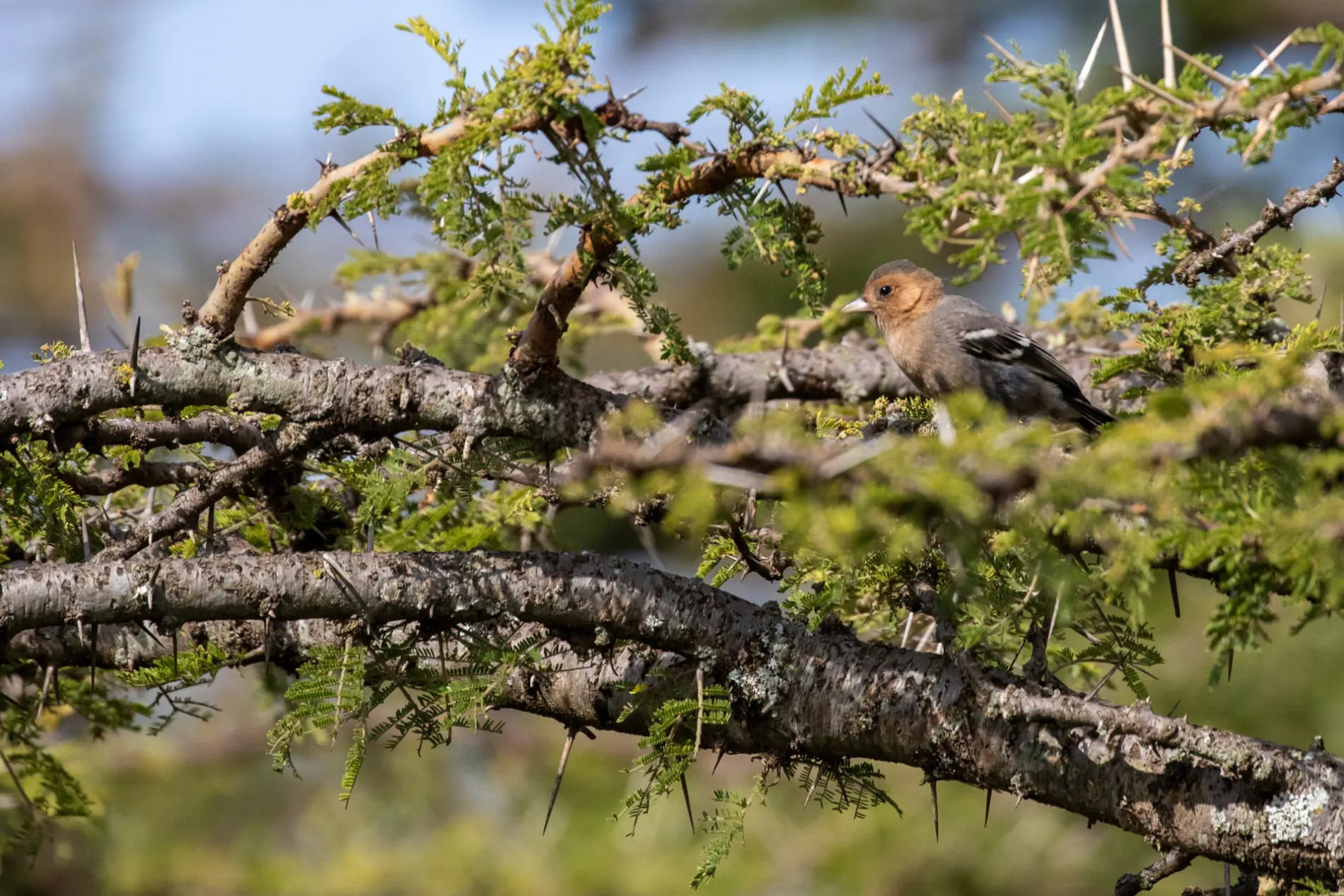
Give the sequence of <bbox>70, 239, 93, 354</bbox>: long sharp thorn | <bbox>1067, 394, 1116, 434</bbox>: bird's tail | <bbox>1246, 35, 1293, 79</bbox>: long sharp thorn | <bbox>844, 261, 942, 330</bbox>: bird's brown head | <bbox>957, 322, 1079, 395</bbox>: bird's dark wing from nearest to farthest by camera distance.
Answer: <bbox>1246, 35, 1293, 79</bbox>: long sharp thorn < <bbox>70, 239, 93, 354</bbox>: long sharp thorn < <bbox>1067, 394, 1116, 434</bbox>: bird's tail < <bbox>957, 322, 1079, 395</bbox>: bird's dark wing < <bbox>844, 261, 942, 330</bbox>: bird's brown head

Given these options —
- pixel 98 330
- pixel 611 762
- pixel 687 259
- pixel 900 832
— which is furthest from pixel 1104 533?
pixel 98 330

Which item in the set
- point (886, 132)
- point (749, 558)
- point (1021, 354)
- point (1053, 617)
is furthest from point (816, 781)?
point (1021, 354)

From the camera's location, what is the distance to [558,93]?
2543mm

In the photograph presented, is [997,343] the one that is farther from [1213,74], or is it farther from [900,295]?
[1213,74]

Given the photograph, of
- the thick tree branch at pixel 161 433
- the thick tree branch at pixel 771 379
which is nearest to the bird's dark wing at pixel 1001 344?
the thick tree branch at pixel 771 379

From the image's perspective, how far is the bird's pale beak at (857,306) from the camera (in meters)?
5.70

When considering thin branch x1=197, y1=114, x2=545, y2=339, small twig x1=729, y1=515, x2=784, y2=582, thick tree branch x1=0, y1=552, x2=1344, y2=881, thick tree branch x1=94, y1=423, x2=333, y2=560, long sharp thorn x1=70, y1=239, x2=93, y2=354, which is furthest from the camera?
long sharp thorn x1=70, y1=239, x2=93, y2=354

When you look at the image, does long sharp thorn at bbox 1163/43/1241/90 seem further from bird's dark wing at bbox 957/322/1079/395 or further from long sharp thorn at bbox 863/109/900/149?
bird's dark wing at bbox 957/322/1079/395

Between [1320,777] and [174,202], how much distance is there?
16.7 m

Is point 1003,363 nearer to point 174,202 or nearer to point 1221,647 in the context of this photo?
point 1221,647

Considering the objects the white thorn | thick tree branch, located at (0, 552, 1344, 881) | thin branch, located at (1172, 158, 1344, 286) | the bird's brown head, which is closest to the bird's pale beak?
the bird's brown head

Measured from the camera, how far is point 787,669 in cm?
325

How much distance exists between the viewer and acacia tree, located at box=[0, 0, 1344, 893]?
2092 mm

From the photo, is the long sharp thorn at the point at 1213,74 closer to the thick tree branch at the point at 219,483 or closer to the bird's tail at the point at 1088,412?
the thick tree branch at the point at 219,483
